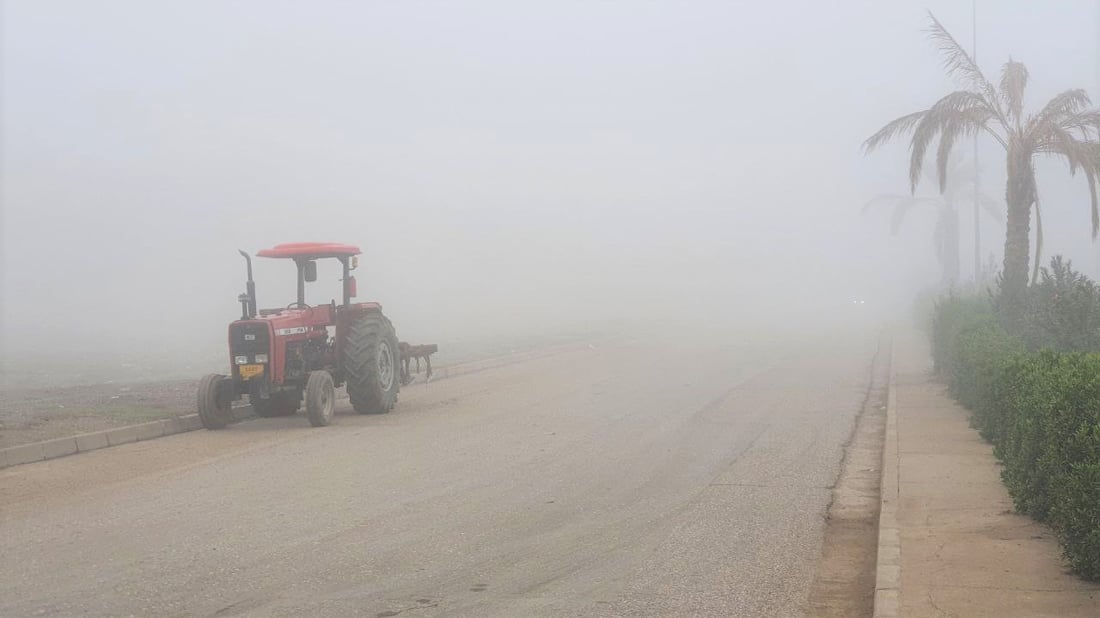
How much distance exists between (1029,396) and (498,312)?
6211 centimetres

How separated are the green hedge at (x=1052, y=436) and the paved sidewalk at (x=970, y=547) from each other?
20 cm

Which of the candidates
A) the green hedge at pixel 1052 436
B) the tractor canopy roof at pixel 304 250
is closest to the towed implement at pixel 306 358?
the tractor canopy roof at pixel 304 250

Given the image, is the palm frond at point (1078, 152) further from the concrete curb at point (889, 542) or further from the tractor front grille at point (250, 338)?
the tractor front grille at point (250, 338)

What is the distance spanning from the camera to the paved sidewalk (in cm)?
584

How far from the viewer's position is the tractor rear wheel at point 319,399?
14.3 metres

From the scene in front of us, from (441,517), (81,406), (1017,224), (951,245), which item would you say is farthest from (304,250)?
(951,245)

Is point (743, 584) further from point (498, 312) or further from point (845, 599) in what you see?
point (498, 312)

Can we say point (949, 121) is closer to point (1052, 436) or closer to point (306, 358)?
point (306, 358)

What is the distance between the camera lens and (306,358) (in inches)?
610

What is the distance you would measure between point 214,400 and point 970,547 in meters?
10.4

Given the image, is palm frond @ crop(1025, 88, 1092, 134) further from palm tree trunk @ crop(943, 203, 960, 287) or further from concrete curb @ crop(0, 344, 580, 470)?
palm tree trunk @ crop(943, 203, 960, 287)

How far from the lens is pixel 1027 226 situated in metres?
20.2

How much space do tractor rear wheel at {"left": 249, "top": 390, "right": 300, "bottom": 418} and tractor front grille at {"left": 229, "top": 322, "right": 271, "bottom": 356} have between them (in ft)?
3.22

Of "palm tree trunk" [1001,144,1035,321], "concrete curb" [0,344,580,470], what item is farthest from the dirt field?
"palm tree trunk" [1001,144,1035,321]
